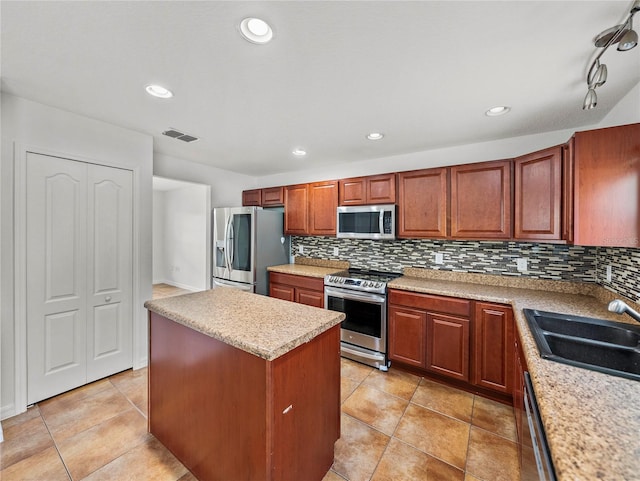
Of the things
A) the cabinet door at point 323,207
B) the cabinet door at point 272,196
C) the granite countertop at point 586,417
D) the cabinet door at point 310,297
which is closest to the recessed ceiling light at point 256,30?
the granite countertop at point 586,417

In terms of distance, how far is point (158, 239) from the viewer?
6.61 meters

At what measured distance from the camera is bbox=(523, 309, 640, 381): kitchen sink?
1.26 m

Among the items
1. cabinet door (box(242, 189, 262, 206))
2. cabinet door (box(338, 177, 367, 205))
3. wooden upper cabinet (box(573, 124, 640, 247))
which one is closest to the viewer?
wooden upper cabinet (box(573, 124, 640, 247))

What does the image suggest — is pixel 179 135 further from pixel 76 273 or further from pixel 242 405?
pixel 242 405

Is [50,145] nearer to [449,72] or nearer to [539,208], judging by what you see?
[449,72]

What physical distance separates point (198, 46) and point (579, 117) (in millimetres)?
2914

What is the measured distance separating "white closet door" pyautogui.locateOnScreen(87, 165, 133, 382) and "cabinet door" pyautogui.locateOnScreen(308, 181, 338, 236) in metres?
2.08

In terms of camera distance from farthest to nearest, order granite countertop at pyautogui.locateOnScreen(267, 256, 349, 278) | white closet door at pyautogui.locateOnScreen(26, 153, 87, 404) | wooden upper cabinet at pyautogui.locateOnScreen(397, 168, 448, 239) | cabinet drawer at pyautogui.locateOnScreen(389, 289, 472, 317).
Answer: granite countertop at pyautogui.locateOnScreen(267, 256, 349, 278) → wooden upper cabinet at pyautogui.locateOnScreen(397, 168, 448, 239) → cabinet drawer at pyautogui.locateOnScreen(389, 289, 472, 317) → white closet door at pyautogui.locateOnScreen(26, 153, 87, 404)

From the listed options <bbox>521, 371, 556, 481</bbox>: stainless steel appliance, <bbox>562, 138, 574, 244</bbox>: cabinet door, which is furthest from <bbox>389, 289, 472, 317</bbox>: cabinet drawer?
<bbox>521, 371, 556, 481</bbox>: stainless steel appliance

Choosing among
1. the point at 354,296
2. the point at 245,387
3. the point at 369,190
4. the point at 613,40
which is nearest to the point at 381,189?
the point at 369,190

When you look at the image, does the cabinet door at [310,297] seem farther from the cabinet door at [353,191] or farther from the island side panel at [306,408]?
the island side panel at [306,408]

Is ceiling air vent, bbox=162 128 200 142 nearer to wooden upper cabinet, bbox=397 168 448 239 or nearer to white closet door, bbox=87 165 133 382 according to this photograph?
white closet door, bbox=87 165 133 382

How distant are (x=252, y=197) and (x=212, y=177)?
67 centimetres

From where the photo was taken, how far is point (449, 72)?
63.2 inches
